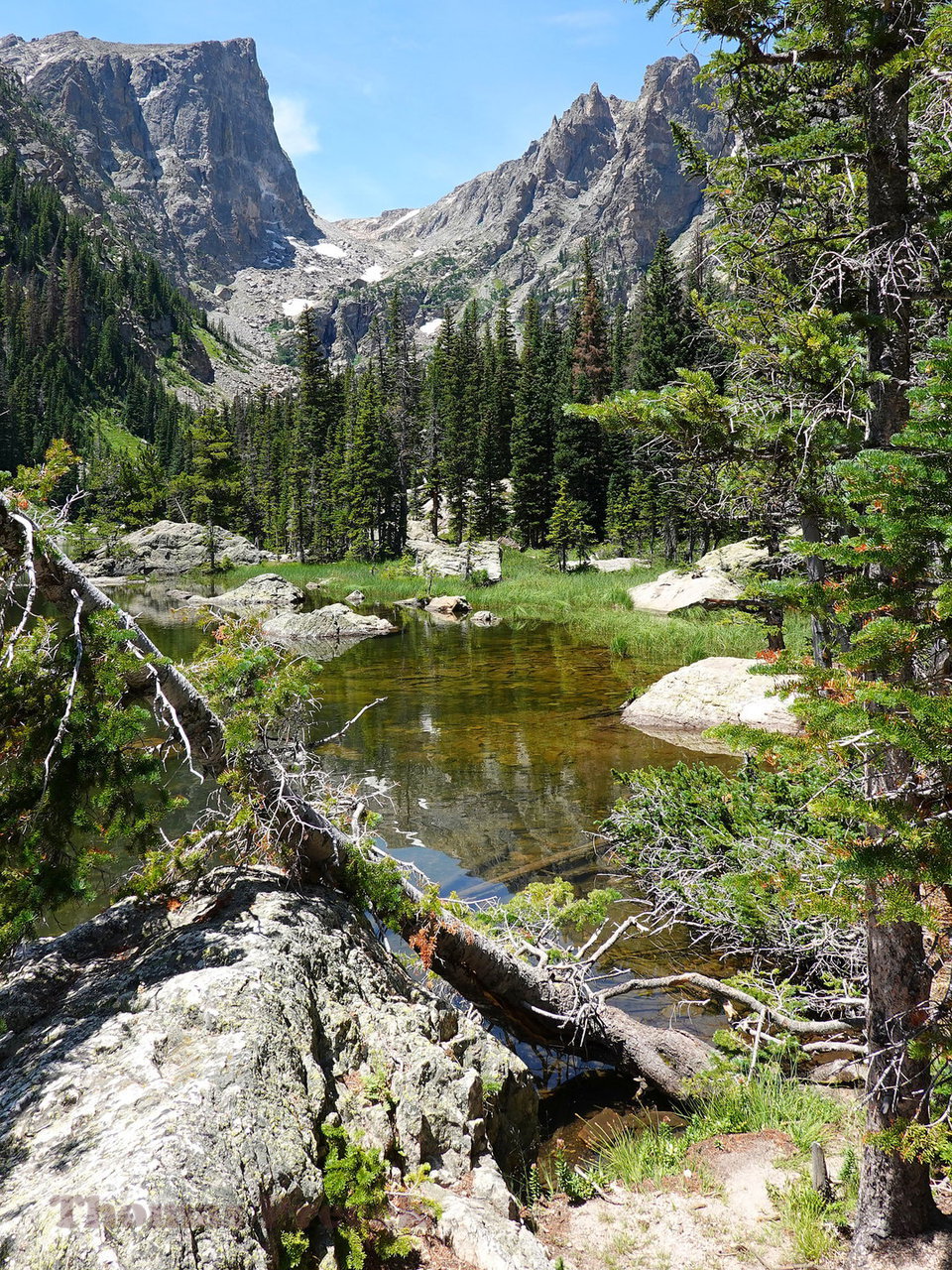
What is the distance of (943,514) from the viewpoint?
3070mm

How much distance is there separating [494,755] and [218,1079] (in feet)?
38.5

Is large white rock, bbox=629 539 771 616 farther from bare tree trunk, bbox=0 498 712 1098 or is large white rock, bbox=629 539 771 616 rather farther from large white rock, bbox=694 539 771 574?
bare tree trunk, bbox=0 498 712 1098

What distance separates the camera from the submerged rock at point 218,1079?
2701 mm

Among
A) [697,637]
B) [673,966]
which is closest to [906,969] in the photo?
[673,966]

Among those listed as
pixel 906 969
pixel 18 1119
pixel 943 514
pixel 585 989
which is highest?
pixel 943 514

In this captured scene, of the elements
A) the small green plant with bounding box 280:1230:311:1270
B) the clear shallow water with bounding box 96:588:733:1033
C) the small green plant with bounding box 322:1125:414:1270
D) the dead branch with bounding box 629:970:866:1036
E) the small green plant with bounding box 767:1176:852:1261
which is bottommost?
the clear shallow water with bounding box 96:588:733:1033

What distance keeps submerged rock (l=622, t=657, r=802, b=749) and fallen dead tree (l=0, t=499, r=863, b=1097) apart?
31.1 feet

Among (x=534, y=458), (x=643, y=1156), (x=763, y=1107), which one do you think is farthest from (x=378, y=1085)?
(x=534, y=458)

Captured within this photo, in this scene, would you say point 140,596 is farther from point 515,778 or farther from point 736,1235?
point 736,1235

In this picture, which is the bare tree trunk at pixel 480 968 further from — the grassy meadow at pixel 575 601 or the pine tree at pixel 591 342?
the pine tree at pixel 591 342

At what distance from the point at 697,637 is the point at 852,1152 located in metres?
20.7

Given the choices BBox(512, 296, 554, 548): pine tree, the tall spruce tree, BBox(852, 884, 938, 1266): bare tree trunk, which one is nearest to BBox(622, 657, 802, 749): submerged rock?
the tall spruce tree

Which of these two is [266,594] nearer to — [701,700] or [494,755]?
[494,755]

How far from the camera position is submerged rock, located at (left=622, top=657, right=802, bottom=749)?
49.3 feet
